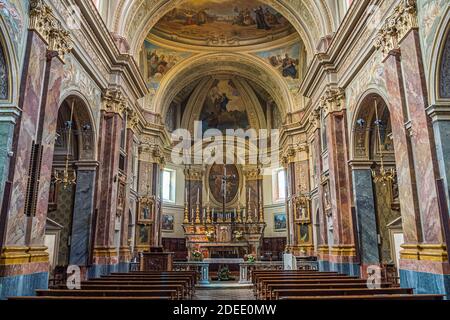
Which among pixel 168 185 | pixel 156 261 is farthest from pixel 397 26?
pixel 168 185

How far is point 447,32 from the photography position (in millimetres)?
6863

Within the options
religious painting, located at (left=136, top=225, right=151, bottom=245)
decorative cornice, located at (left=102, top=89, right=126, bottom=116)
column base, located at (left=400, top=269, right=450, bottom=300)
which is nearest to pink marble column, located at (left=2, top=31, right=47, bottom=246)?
decorative cornice, located at (left=102, top=89, right=126, bottom=116)

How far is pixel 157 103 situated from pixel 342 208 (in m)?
13.4

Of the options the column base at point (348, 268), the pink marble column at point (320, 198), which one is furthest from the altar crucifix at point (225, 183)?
the column base at point (348, 268)

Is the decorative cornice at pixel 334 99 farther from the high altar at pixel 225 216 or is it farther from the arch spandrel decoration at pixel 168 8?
the high altar at pixel 225 216

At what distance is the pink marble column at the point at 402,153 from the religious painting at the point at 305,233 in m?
11.2

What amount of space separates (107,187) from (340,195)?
26.7 feet

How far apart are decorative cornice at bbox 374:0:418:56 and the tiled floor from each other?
321 inches

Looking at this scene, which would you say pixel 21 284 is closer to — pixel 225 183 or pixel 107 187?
pixel 107 187

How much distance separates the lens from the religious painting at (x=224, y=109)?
27.1m
